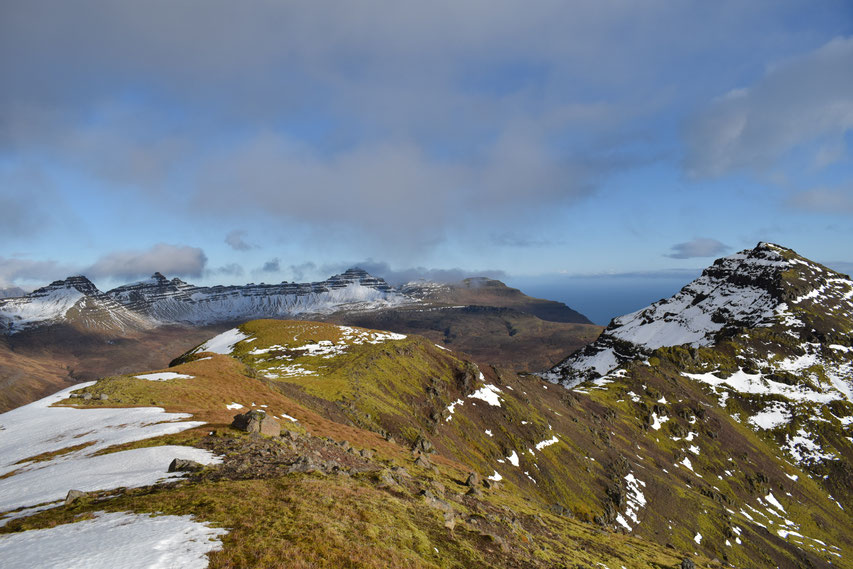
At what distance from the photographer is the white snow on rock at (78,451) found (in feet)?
89.7

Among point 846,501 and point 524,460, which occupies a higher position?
point 524,460

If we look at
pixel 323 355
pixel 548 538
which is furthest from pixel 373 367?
pixel 548 538

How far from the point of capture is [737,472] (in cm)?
15012

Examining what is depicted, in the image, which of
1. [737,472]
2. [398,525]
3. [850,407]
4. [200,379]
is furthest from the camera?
[850,407]

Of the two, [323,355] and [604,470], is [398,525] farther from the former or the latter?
[604,470]

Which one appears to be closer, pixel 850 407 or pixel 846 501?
pixel 846 501

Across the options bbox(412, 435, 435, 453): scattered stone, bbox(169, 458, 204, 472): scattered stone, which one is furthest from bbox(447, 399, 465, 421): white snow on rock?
bbox(169, 458, 204, 472): scattered stone

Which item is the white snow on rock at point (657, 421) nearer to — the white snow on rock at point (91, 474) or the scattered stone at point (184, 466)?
the scattered stone at point (184, 466)

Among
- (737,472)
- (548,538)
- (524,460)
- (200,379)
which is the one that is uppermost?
(200,379)

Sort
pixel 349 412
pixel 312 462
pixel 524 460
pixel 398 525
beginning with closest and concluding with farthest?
pixel 398 525 → pixel 312 462 → pixel 349 412 → pixel 524 460

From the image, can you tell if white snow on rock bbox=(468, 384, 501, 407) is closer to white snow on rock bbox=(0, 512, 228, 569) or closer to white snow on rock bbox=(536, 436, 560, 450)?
white snow on rock bbox=(536, 436, 560, 450)

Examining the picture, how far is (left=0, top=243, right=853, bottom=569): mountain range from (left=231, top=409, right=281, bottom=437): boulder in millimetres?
201

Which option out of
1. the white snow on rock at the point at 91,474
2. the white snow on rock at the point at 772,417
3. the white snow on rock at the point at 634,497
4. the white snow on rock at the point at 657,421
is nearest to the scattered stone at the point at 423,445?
the white snow on rock at the point at 91,474

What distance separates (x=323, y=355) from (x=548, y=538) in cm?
8058
